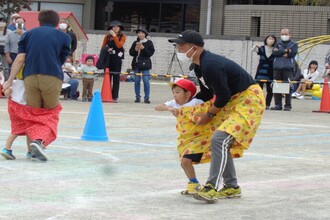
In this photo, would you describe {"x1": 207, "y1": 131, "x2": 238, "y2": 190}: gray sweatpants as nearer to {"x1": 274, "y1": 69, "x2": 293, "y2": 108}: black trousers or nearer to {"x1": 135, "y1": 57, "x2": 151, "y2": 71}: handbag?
{"x1": 274, "y1": 69, "x2": 293, "y2": 108}: black trousers

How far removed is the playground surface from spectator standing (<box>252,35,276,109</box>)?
4922mm

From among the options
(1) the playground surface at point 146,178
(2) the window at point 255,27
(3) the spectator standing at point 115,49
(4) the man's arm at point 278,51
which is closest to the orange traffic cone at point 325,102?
(4) the man's arm at point 278,51

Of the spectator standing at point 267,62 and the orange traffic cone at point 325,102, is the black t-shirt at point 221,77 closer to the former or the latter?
the spectator standing at point 267,62

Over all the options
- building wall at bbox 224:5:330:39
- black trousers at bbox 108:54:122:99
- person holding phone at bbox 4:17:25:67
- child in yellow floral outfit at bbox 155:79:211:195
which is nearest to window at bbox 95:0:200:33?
building wall at bbox 224:5:330:39

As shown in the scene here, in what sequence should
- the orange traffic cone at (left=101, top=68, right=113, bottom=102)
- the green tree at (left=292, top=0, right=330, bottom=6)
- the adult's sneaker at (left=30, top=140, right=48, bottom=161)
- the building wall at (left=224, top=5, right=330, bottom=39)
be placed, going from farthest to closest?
the green tree at (left=292, top=0, right=330, bottom=6) → the building wall at (left=224, top=5, right=330, bottom=39) → the orange traffic cone at (left=101, top=68, right=113, bottom=102) → the adult's sneaker at (left=30, top=140, right=48, bottom=161)

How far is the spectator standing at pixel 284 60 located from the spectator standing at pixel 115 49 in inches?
138

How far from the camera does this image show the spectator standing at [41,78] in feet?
34.6

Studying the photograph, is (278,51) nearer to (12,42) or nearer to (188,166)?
(12,42)

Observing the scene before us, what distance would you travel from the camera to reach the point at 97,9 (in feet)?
133

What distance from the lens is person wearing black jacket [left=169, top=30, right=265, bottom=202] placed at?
823cm

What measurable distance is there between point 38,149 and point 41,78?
81 centimetres

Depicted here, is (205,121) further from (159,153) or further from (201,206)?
(159,153)

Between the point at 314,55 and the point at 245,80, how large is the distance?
2107cm

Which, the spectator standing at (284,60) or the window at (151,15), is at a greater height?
the window at (151,15)
